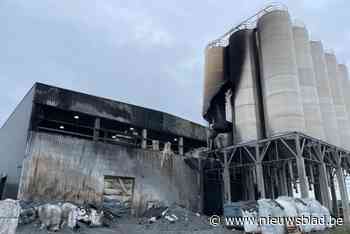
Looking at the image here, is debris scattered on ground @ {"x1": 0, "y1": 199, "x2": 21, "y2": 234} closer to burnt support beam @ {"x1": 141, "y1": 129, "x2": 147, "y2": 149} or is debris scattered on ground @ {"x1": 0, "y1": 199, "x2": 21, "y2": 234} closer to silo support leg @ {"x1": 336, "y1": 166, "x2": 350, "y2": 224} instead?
burnt support beam @ {"x1": 141, "y1": 129, "x2": 147, "y2": 149}

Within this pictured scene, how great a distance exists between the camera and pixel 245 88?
20.6m

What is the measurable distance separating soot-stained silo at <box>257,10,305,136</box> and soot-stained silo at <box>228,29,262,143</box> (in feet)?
2.48

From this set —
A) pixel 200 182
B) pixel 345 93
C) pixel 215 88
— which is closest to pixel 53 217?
pixel 200 182

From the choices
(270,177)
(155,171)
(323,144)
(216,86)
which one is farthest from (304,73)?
(155,171)

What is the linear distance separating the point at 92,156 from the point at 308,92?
50.2ft

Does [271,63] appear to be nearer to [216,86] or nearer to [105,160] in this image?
[216,86]

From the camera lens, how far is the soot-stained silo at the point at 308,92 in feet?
61.2

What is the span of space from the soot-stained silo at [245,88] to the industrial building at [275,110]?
2.8 inches

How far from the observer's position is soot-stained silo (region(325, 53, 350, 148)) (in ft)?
74.8

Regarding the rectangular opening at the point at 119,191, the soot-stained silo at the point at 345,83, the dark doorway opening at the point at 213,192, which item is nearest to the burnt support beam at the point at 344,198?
the soot-stained silo at the point at 345,83

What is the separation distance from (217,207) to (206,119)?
7.89 meters

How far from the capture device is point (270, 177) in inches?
889

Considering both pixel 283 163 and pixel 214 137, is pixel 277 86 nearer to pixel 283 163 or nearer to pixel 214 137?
pixel 283 163

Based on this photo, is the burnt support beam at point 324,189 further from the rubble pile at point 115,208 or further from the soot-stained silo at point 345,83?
the rubble pile at point 115,208
